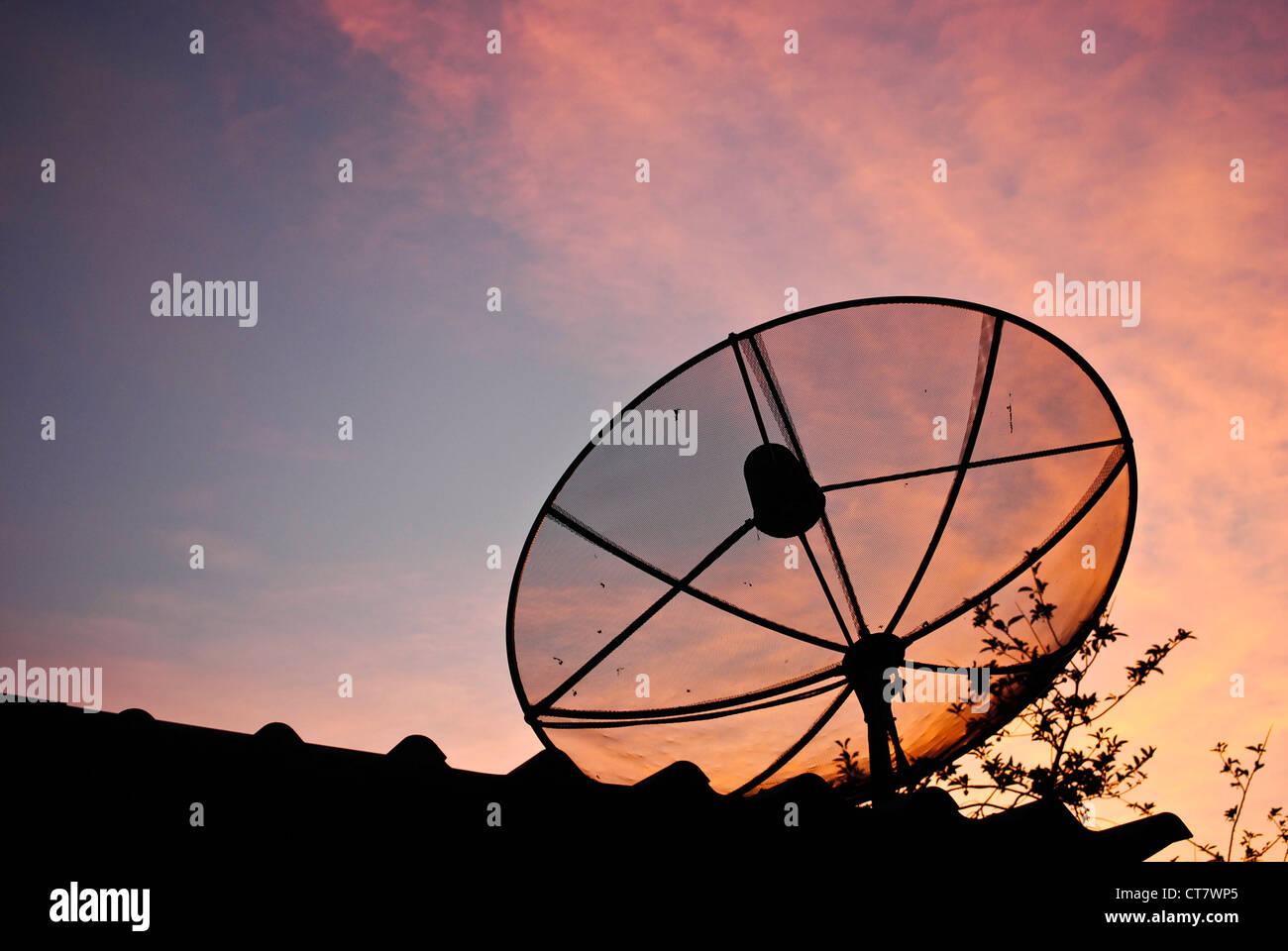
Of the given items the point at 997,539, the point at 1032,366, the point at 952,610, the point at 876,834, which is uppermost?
the point at 1032,366

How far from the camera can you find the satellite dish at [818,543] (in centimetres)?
482

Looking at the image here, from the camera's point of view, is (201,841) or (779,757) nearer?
(201,841)

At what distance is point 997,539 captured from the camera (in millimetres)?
5051

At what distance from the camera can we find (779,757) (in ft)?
16.4

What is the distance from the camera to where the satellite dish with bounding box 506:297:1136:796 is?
4824 millimetres

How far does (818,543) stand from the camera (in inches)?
202
